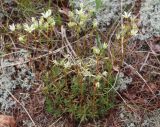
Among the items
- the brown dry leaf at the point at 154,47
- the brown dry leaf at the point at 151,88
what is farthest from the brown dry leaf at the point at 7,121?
the brown dry leaf at the point at 154,47

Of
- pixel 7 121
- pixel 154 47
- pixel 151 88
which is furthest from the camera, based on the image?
pixel 154 47

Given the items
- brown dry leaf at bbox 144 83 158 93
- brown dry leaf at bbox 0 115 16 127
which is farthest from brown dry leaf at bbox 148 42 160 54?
brown dry leaf at bbox 0 115 16 127

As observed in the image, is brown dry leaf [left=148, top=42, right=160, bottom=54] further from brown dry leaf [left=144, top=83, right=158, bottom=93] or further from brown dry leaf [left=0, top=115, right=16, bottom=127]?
brown dry leaf [left=0, top=115, right=16, bottom=127]

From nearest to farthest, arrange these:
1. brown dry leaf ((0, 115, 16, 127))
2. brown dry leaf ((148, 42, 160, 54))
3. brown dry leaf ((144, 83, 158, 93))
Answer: brown dry leaf ((0, 115, 16, 127)) < brown dry leaf ((144, 83, 158, 93)) < brown dry leaf ((148, 42, 160, 54))

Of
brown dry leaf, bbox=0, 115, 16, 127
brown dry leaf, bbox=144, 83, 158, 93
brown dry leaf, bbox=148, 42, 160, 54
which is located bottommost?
brown dry leaf, bbox=0, 115, 16, 127

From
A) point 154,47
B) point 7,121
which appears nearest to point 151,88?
point 154,47

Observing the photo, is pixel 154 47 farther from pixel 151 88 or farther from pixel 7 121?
pixel 7 121

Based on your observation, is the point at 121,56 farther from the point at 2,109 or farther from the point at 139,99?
the point at 2,109

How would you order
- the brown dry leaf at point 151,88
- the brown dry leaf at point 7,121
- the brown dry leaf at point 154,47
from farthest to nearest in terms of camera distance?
the brown dry leaf at point 154,47
the brown dry leaf at point 151,88
the brown dry leaf at point 7,121

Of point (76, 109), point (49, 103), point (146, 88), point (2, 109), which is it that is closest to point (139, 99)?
point (146, 88)

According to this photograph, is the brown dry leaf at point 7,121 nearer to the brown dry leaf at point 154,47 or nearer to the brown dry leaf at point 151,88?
the brown dry leaf at point 151,88
